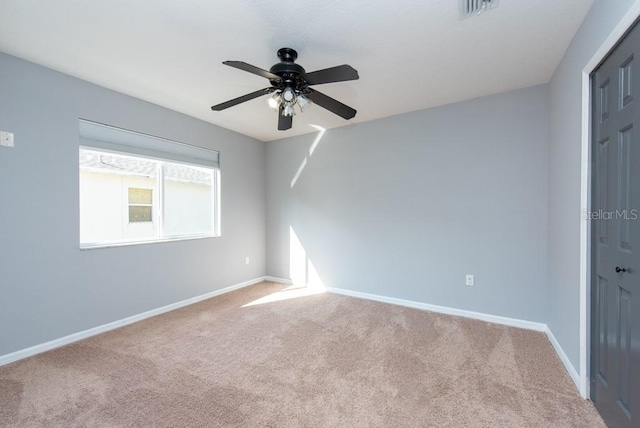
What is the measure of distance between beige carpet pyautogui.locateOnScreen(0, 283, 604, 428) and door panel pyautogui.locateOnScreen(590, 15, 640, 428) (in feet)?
1.07

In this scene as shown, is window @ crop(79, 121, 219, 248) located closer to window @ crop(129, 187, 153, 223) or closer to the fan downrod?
window @ crop(129, 187, 153, 223)

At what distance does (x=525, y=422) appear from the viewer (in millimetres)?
1583

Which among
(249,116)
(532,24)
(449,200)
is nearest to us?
(532,24)

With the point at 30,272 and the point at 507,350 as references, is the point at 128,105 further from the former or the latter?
the point at 507,350

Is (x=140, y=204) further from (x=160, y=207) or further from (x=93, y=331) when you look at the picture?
(x=93, y=331)

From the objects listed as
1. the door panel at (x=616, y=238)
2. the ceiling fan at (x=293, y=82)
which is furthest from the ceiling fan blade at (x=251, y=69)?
the door panel at (x=616, y=238)

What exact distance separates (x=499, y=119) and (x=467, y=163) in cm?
54

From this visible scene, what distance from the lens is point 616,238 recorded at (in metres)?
1.48

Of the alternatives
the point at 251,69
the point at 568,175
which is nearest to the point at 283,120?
the point at 251,69

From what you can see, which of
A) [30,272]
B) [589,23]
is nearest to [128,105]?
[30,272]

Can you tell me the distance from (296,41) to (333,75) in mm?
550

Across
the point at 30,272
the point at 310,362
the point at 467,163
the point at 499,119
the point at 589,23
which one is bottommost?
the point at 310,362

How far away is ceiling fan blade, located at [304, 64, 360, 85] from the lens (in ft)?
5.45

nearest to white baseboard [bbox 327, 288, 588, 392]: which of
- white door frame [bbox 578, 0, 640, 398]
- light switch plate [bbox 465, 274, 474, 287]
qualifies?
white door frame [bbox 578, 0, 640, 398]
